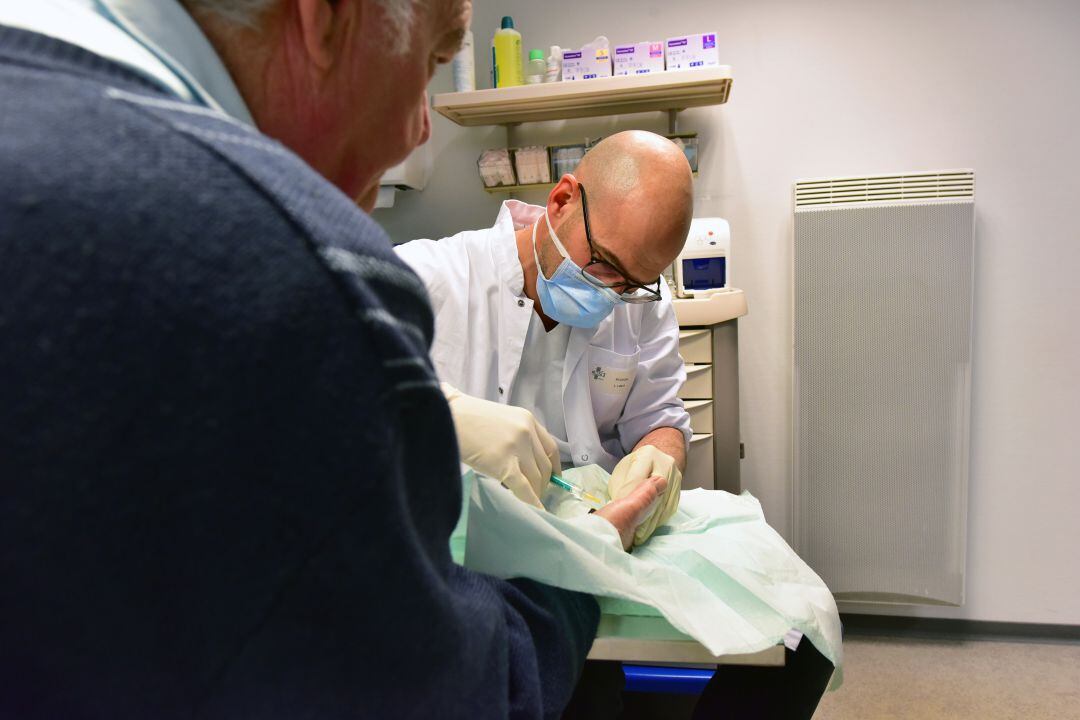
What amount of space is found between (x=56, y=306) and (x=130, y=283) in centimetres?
3

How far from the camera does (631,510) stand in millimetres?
971

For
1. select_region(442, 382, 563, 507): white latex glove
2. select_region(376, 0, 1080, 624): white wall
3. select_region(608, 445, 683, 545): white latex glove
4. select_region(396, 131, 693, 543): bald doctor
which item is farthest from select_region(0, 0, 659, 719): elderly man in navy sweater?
select_region(376, 0, 1080, 624): white wall

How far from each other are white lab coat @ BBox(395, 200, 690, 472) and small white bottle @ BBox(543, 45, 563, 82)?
909mm

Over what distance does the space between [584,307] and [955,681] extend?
1960 mm

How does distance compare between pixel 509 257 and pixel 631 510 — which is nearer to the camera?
pixel 631 510

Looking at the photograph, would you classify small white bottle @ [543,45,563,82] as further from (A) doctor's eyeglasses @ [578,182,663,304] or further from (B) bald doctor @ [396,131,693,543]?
(A) doctor's eyeglasses @ [578,182,663,304]

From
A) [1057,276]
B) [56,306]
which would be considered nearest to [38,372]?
[56,306]

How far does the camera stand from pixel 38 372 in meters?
0.25

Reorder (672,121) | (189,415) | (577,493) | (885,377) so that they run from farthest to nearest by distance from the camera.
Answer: (672,121)
(885,377)
(577,493)
(189,415)

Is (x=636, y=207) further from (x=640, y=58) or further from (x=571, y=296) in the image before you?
(x=640, y=58)

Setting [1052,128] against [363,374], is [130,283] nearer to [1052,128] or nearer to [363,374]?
[363,374]

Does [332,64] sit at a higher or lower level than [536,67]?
lower

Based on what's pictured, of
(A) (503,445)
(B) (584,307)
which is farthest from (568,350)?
(A) (503,445)

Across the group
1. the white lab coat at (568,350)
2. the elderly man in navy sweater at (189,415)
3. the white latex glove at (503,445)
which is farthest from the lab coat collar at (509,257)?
the elderly man in navy sweater at (189,415)
